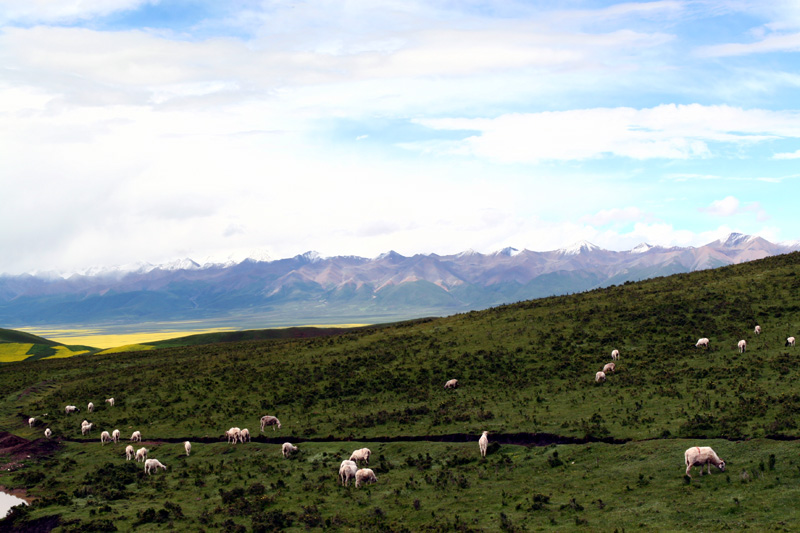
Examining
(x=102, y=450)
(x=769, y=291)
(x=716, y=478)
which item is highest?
(x=769, y=291)

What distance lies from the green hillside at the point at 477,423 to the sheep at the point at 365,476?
68 cm

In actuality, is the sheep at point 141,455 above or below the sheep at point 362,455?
below

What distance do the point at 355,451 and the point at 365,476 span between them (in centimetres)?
359

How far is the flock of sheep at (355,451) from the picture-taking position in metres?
27.0

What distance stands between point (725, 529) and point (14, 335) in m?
201

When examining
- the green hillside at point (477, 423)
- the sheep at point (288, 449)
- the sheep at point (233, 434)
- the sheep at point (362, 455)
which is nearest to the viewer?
the green hillside at point (477, 423)

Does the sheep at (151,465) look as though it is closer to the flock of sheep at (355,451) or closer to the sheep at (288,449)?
the flock of sheep at (355,451)

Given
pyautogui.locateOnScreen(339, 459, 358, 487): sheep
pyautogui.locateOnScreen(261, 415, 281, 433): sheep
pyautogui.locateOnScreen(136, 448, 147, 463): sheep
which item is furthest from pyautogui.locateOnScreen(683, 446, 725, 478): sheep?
pyautogui.locateOnScreen(136, 448, 147, 463): sheep

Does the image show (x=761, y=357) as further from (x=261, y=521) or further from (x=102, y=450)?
(x=102, y=450)

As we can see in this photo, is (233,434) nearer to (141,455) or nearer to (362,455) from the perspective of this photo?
(141,455)

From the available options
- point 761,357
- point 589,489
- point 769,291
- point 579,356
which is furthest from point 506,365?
point 769,291

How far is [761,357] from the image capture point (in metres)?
47.4

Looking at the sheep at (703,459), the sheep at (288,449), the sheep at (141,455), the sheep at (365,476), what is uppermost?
the sheep at (703,459)

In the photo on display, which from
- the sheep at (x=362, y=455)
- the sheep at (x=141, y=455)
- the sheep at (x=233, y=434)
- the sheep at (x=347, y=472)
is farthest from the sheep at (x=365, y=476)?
the sheep at (x=141, y=455)
